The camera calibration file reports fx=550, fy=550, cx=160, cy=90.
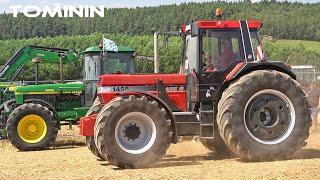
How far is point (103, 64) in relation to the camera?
14969 mm

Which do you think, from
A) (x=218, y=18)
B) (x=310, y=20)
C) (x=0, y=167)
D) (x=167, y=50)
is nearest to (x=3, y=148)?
(x=0, y=167)

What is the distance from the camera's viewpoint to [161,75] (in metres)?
9.84

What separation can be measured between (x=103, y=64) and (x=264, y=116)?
21.4 ft

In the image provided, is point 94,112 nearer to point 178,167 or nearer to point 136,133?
point 136,133

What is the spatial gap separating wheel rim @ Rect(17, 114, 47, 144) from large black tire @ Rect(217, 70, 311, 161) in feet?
21.1

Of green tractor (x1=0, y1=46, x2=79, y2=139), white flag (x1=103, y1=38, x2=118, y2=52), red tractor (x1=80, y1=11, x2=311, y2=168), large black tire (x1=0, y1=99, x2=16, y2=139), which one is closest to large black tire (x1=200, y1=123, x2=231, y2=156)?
red tractor (x1=80, y1=11, x2=311, y2=168)

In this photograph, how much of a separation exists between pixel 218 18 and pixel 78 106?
6648 millimetres

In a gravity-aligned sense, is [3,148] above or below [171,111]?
below

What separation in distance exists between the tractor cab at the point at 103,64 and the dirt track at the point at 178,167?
3480mm

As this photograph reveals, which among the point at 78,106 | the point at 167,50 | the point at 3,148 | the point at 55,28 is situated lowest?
the point at 3,148

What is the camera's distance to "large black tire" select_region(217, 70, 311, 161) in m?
9.20

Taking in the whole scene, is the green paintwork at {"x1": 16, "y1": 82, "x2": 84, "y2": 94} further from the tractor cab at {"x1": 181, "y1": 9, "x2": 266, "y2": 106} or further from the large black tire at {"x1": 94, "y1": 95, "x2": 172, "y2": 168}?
the large black tire at {"x1": 94, "y1": 95, "x2": 172, "y2": 168}

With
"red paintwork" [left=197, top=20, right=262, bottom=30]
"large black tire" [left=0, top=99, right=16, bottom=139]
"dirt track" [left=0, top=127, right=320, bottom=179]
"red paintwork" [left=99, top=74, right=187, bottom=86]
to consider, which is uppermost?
"red paintwork" [left=197, top=20, right=262, bottom=30]

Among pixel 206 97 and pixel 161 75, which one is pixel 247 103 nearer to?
pixel 206 97
